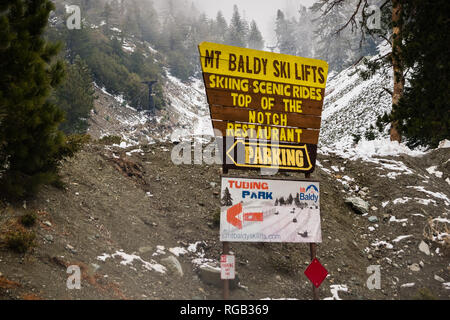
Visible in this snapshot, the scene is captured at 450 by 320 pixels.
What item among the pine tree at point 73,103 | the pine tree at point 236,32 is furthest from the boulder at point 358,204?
the pine tree at point 236,32

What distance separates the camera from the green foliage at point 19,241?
250 inches

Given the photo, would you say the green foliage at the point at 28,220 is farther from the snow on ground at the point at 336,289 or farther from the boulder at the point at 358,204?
the boulder at the point at 358,204

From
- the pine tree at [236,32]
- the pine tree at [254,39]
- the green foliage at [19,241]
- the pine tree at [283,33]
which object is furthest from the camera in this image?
the pine tree at [283,33]

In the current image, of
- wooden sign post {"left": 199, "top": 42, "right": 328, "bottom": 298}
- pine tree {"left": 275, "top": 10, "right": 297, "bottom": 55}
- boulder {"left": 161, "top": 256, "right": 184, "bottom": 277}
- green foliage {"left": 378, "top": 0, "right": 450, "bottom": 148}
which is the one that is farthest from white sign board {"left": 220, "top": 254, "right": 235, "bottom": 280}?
pine tree {"left": 275, "top": 10, "right": 297, "bottom": 55}

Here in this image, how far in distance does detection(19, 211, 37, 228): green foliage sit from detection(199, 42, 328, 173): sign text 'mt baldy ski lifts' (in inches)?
175

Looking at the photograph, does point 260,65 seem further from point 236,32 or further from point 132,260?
point 236,32

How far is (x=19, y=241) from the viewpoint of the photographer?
21.1 ft

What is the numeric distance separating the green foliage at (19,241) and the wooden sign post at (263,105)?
4021 mm

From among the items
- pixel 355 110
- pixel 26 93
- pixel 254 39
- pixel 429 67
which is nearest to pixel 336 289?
pixel 429 67

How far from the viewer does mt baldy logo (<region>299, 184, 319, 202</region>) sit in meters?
8.53

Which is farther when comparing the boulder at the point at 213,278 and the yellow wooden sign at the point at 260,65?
the yellow wooden sign at the point at 260,65
